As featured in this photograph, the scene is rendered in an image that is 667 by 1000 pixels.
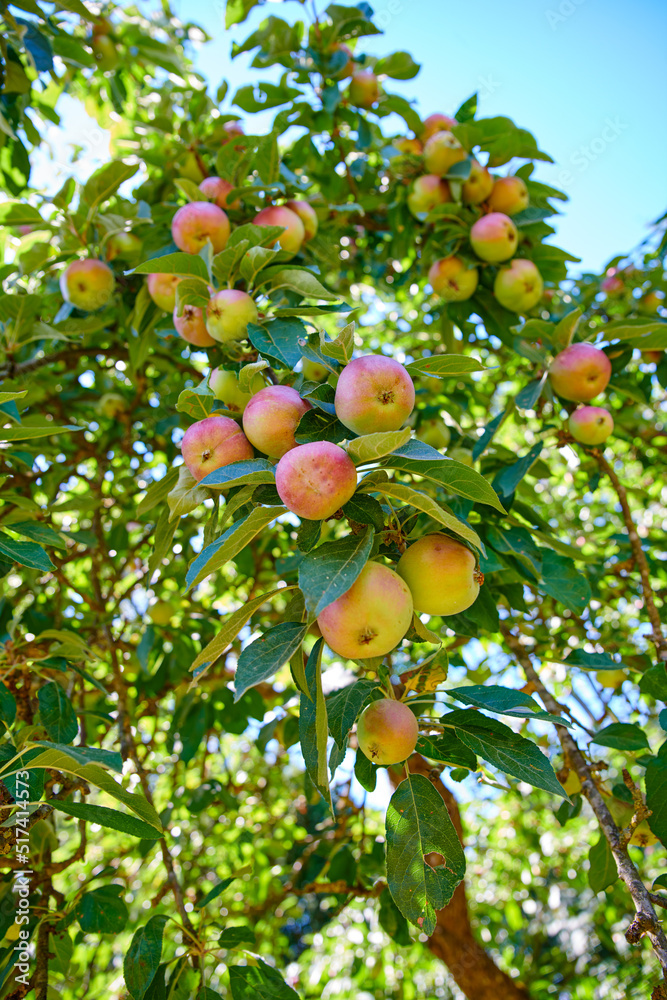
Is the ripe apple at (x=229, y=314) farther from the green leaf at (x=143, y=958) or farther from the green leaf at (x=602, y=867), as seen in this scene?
the green leaf at (x=602, y=867)

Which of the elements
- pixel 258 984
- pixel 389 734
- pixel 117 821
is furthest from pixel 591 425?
pixel 258 984

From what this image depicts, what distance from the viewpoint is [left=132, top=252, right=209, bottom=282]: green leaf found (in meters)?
1.47

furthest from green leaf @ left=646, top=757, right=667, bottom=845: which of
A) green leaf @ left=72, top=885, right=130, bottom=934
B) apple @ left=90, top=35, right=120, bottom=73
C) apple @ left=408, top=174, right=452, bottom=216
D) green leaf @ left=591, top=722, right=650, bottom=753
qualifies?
apple @ left=90, top=35, right=120, bottom=73

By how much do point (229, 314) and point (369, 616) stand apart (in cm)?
84

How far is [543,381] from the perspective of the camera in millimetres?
1951

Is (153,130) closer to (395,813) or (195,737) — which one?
(195,737)

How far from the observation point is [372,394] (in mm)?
1102

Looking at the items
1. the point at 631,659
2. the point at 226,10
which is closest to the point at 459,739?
the point at 631,659

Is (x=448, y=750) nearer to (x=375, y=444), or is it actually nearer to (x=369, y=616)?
(x=369, y=616)

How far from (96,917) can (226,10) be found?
11.4 feet

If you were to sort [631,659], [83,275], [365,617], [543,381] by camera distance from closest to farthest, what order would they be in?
[365,617] < [543,381] < [83,275] < [631,659]

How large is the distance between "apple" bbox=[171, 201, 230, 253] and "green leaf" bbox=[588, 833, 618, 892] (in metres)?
2.03

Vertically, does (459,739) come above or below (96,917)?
above

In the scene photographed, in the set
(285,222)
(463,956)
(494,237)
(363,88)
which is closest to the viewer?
(285,222)
